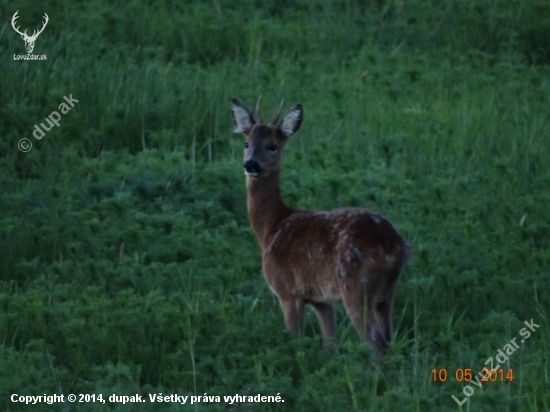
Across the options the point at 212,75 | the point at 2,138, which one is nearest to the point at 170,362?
the point at 2,138

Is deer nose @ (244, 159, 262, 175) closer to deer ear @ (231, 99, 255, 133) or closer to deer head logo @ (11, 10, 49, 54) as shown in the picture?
deer ear @ (231, 99, 255, 133)

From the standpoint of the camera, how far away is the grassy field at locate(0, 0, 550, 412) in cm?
677

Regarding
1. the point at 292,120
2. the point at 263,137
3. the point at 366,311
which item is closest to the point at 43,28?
the point at 292,120

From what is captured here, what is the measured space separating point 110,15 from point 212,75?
74.8 inches

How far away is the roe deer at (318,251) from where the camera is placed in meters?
7.15

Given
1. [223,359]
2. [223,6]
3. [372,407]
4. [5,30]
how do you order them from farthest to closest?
[223,6], [5,30], [223,359], [372,407]

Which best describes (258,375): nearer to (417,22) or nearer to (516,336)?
(516,336)

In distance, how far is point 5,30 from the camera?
42.6 feet

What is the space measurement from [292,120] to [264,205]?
578 millimetres

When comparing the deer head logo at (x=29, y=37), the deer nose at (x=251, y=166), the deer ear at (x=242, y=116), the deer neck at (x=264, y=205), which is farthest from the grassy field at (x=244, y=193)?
the deer ear at (x=242, y=116)

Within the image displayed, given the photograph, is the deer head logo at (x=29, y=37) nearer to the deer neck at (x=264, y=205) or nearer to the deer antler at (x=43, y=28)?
the deer antler at (x=43, y=28)

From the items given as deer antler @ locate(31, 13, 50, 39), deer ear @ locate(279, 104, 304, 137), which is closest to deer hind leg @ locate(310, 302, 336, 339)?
deer ear @ locate(279, 104, 304, 137)

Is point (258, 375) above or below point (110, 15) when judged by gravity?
below

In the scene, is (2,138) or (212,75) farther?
(212,75)
